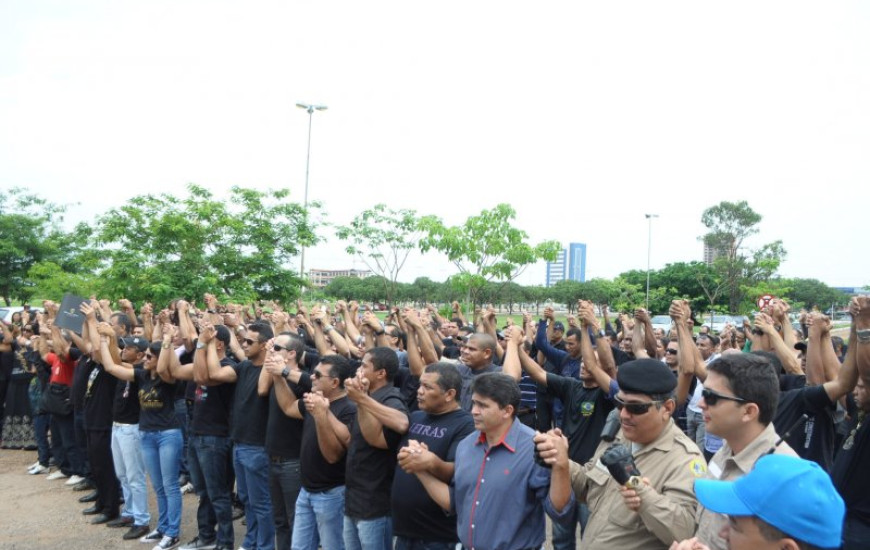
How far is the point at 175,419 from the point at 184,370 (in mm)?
675

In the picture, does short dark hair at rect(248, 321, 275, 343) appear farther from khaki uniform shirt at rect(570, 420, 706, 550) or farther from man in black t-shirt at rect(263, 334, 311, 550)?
khaki uniform shirt at rect(570, 420, 706, 550)

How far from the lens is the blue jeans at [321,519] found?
4.97 m

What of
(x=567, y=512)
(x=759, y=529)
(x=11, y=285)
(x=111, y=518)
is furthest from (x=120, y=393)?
(x=11, y=285)

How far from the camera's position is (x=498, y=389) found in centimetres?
373

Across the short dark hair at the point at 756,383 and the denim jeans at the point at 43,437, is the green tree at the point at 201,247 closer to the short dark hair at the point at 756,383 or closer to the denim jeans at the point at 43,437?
the denim jeans at the point at 43,437

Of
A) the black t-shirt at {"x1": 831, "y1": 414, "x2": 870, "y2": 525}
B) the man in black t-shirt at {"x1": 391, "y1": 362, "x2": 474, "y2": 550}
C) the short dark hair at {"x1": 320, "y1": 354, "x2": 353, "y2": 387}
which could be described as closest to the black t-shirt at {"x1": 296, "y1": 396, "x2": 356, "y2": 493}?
the short dark hair at {"x1": 320, "y1": 354, "x2": 353, "y2": 387}

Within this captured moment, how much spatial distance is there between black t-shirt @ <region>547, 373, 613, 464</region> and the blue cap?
3.29 meters

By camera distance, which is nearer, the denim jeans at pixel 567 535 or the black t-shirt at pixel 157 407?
the denim jeans at pixel 567 535

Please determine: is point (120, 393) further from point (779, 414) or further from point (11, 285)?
point (11, 285)

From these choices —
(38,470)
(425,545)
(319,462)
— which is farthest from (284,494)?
(38,470)

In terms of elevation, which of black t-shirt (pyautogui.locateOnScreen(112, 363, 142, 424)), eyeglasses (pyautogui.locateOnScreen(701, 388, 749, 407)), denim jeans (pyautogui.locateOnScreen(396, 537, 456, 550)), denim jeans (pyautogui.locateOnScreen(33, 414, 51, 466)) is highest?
eyeglasses (pyautogui.locateOnScreen(701, 388, 749, 407))

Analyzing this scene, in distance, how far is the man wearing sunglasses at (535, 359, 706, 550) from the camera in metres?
2.85

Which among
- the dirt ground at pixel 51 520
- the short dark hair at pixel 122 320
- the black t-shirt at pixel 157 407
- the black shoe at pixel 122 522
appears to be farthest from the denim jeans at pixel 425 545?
the short dark hair at pixel 122 320

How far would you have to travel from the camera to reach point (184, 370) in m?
6.67
